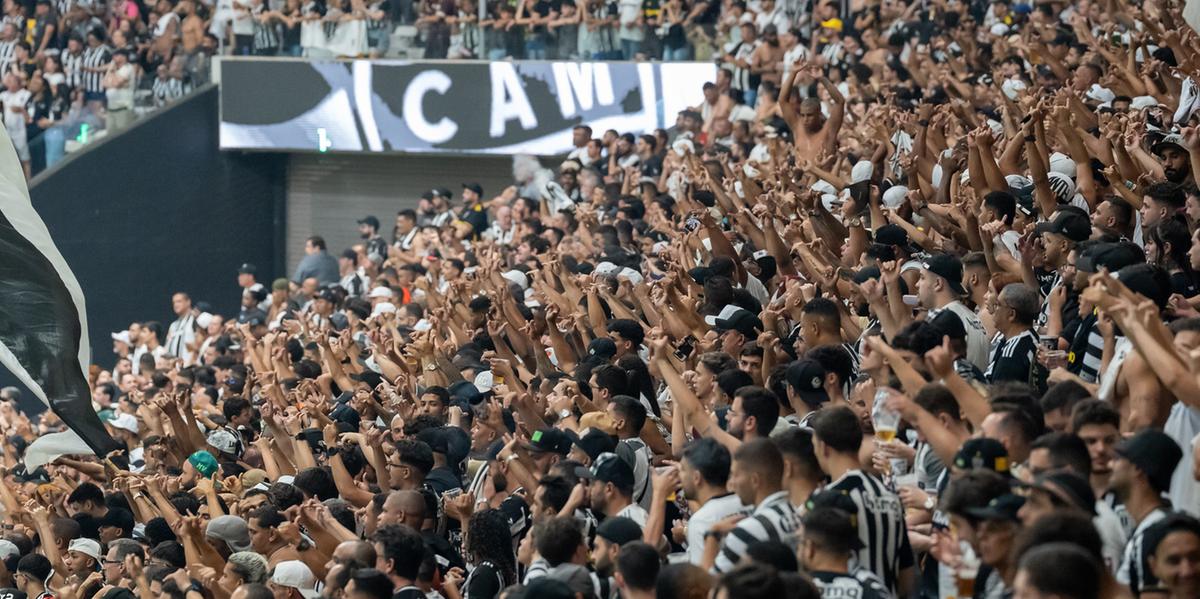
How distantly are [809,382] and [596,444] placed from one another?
88 centimetres

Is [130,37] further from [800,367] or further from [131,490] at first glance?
[800,367]

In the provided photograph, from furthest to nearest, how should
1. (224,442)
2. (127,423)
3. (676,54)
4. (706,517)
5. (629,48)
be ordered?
1. (629,48)
2. (676,54)
3. (127,423)
4. (224,442)
5. (706,517)

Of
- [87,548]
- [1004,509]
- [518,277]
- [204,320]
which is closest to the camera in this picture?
[1004,509]

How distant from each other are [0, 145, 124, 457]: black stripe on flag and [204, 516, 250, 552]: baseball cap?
188 cm

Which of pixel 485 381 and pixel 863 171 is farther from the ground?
pixel 863 171

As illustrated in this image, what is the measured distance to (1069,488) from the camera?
4.29 metres

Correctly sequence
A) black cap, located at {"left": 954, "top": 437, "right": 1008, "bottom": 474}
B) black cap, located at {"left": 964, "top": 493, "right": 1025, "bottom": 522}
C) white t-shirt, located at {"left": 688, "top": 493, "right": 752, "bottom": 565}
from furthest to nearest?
white t-shirt, located at {"left": 688, "top": 493, "right": 752, "bottom": 565}, black cap, located at {"left": 954, "top": 437, "right": 1008, "bottom": 474}, black cap, located at {"left": 964, "top": 493, "right": 1025, "bottom": 522}

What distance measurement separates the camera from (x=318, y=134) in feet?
69.6

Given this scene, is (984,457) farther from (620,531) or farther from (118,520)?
(118,520)

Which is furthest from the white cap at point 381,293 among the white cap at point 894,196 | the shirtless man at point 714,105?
the white cap at point 894,196

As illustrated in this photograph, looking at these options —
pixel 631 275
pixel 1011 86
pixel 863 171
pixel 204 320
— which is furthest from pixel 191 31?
pixel 863 171

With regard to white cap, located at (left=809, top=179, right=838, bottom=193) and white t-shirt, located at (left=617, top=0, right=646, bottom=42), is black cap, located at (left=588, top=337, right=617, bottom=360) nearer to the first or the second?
white cap, located at (left=809, top=179, right=838, bottom=193)

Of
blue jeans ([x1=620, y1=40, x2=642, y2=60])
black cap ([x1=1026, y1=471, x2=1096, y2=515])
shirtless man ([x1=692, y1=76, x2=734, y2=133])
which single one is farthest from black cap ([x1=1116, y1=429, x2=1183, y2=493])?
blue jeans ([x1=620, y1=40, x2=642, y2=60])

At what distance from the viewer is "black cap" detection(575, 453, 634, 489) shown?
20.2 ft
